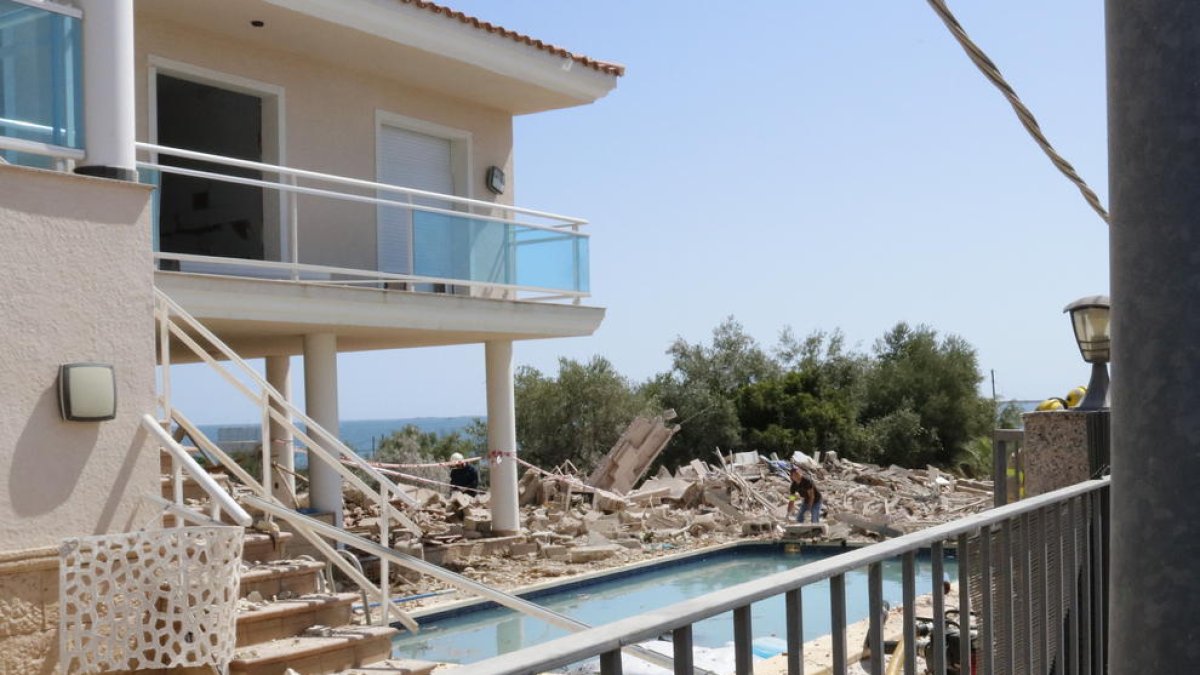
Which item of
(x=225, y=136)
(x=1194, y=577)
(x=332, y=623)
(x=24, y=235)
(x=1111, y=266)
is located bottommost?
(x=332, y=623)

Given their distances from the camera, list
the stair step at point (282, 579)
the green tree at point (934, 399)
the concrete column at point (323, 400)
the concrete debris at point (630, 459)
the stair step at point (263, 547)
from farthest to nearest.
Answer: the green tree at point (934, 399) → the concrete debris at point (630, 459) → the concrete column at point (323, 400) → the stair step at point (263, 547) → the stair step at point (282, 579)

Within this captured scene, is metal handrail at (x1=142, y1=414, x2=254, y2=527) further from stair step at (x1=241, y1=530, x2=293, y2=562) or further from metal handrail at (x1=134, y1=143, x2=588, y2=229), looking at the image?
metal handrail at (x1=134, y1=143, x2=588, y2=229)

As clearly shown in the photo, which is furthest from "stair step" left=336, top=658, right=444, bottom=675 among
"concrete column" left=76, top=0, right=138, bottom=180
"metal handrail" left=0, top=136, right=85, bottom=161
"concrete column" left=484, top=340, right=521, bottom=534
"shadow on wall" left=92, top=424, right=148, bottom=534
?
"concrete column" left=484, top=340, right=521, bottom=534

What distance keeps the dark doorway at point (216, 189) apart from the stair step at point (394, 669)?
8.05 meters

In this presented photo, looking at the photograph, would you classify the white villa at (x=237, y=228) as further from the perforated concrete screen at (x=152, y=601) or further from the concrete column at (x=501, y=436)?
the perforated concrete screen at (x=152, y=601)

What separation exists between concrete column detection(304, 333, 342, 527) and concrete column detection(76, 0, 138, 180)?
6.51 m

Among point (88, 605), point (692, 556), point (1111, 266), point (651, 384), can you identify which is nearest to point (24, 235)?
point (88, 605)

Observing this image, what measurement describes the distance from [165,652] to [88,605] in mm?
549

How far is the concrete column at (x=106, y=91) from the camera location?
310 inches

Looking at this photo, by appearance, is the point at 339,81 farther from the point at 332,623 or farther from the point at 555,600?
the point at 332,623

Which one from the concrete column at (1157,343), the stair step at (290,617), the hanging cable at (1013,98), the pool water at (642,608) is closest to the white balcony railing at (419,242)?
the pool water at (642,608)

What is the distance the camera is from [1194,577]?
196cm

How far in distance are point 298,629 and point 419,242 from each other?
734cm

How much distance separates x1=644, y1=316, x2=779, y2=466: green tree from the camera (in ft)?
144
